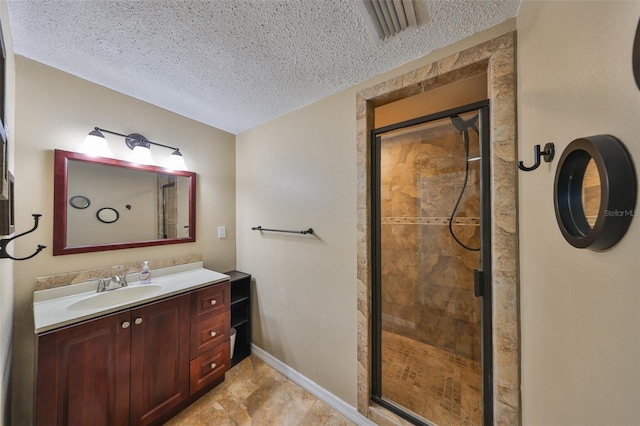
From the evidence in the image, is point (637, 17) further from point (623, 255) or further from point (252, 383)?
point (252, 383)

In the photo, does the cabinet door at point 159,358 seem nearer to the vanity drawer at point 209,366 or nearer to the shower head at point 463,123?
the vanity drawer at point 209,366

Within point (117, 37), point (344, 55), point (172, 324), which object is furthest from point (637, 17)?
point (172, 324)

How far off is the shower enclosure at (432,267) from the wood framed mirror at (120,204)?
66.2 inches

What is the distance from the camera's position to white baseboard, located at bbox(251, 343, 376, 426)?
1452mm

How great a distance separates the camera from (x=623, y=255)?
0.40m

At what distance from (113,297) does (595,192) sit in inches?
91.0

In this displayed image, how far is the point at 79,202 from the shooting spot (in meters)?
1.44

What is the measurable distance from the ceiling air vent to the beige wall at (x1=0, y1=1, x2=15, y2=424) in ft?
4.77

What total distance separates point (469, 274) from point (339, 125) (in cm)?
166

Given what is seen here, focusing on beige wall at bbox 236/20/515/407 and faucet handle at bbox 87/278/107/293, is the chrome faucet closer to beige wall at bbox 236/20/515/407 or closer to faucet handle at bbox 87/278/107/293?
faucet handle at bbox 87/278/107/293

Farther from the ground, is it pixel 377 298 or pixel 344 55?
pixel 344 55

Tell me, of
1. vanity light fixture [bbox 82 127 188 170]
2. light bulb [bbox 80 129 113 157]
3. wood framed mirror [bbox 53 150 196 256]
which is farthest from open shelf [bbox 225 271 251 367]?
light bulb [bbox 80 129 113 157]

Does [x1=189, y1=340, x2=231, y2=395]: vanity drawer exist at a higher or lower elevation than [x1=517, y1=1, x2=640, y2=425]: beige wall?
lower

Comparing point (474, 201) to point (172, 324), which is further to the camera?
point (474, 201)
